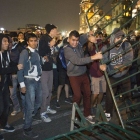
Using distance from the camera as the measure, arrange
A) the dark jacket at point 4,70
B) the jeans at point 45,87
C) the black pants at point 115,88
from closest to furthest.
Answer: the dark jacket at point 4,70, the black pants at point 115,88, the jeans at point 45,87

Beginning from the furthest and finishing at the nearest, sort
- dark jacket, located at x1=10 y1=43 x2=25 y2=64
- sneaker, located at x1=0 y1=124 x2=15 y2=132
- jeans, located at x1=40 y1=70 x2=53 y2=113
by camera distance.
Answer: dark jacket, located at x1=10 y1=43 x2=25 y2=64 → jeans, located at x1=40 y1=70 x2=53 y2=113 → sneaker, located at x1=0 y1=124 x2=15 y2=132

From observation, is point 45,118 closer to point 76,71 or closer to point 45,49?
point 76,71

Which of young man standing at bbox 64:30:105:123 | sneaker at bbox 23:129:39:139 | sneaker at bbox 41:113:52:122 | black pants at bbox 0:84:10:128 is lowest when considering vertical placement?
sneaker at bbox 23:129:39:139

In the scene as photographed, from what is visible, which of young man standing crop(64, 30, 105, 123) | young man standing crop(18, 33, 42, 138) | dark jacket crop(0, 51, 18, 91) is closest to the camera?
dark jacket crop(0, 51, 18, 91)

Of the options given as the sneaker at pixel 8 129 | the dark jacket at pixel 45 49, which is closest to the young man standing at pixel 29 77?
the sneaker at pixel 8 129

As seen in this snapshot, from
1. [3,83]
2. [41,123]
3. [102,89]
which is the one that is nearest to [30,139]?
[41,123]

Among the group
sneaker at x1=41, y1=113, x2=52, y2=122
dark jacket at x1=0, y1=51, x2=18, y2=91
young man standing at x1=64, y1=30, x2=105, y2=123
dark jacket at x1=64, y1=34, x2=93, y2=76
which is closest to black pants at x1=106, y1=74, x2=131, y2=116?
young man standing at x1=64, y1=30, x2=105, y2=123

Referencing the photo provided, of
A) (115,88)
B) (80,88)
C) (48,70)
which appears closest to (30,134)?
(80,88)

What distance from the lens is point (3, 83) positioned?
3764 mm

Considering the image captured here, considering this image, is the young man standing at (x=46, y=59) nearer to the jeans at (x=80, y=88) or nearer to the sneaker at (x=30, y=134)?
the sneaker at (x=30, y=134)

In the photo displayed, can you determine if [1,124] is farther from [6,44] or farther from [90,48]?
[90,48]

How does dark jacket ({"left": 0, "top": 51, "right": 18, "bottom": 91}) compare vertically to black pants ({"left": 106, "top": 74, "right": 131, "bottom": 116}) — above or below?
above

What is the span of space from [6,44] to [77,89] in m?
1.87

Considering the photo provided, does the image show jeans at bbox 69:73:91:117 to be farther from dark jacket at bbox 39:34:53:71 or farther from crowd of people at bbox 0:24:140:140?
dark jacket at bbox 39:34:53:71
